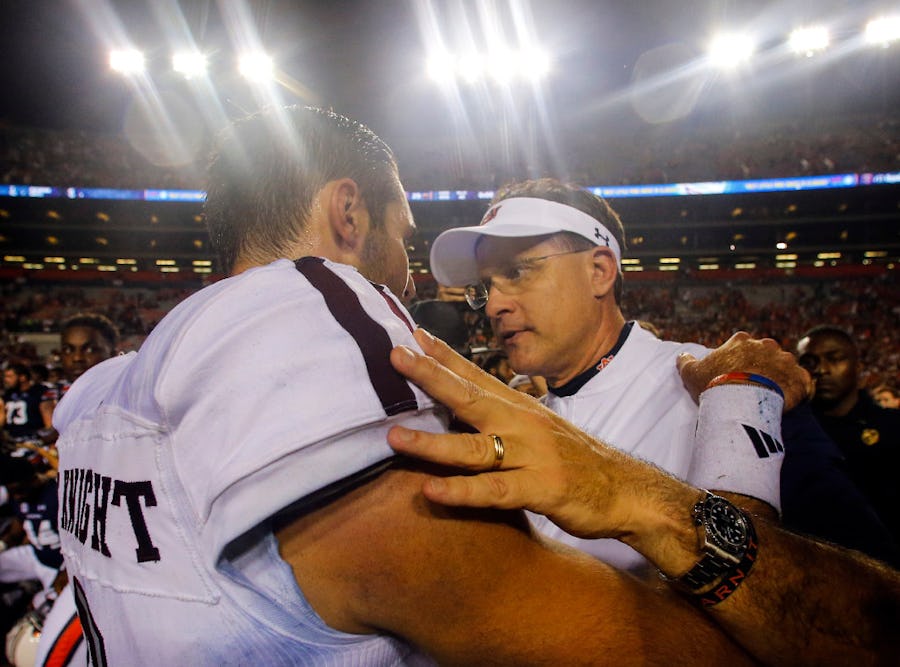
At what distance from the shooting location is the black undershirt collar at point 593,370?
217 centimetres

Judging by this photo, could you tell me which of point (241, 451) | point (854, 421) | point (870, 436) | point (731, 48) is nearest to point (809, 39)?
point (731, 48)

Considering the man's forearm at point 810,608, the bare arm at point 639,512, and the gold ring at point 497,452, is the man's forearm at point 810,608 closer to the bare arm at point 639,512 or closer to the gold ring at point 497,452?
the bare arm at point 639,512

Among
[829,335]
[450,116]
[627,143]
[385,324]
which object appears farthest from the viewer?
[627,143]

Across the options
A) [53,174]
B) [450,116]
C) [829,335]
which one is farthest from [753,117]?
[53,174]

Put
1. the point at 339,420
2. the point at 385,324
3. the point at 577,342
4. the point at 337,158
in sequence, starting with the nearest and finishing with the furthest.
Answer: the point at 339,420
the point at 385,324
the point at 337,158
the point at 577,342

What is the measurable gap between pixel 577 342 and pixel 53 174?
33.3 metres

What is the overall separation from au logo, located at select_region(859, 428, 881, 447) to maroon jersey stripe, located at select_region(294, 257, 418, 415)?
4524 millimetres

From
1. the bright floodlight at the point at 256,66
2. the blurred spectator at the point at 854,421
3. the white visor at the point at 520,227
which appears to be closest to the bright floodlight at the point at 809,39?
the bright floodlight at the point at 256,66

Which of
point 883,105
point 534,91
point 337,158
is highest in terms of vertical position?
point 534,91

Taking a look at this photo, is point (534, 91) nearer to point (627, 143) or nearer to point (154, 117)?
point (627, 143)

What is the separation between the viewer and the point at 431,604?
0.78 meters

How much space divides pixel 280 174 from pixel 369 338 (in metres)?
0.73

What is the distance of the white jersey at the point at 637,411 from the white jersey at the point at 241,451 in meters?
0.93

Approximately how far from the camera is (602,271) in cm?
228
